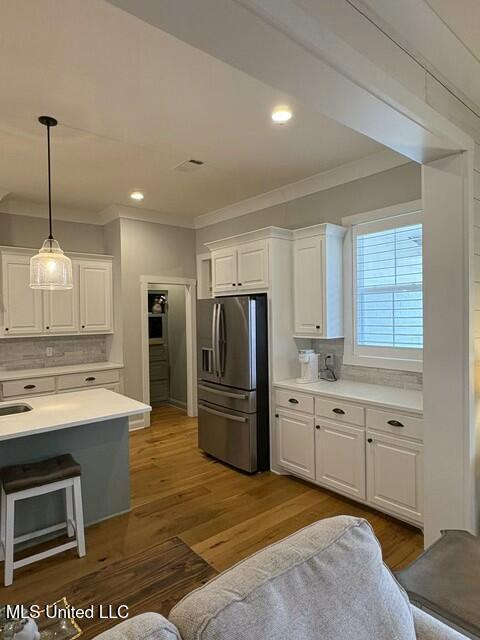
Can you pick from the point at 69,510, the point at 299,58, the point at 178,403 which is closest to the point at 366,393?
the point at 69,510

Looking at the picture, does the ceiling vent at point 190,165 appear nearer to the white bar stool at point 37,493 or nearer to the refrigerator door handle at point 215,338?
the refrigerator door handle at point 215,338

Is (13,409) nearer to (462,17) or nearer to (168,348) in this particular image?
(462,17)

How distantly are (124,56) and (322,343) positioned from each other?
282cm

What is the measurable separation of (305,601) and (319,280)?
290 centimetres

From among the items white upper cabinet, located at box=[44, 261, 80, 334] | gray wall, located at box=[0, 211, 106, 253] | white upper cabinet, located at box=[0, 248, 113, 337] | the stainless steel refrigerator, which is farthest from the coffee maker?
gray wall, located at box=[0, 211, 106, 253]

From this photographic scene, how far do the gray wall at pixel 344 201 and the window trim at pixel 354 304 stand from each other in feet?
0.26

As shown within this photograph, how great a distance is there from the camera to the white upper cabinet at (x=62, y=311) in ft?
15.4

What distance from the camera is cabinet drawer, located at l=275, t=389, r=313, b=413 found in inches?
131

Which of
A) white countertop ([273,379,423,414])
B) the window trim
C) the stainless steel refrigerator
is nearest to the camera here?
white countertop ([273,379,423,414])

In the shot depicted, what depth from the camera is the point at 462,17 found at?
1.72 metres

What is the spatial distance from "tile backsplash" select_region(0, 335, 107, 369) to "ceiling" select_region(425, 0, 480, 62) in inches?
190

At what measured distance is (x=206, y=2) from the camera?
102cm

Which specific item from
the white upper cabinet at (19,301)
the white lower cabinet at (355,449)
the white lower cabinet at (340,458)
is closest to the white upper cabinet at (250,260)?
the white lower cabinet at (355,449)

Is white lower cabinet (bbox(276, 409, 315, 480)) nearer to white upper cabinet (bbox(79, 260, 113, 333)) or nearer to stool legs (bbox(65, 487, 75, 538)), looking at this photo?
stool legs (bbox(65, 487, 75, 538))
